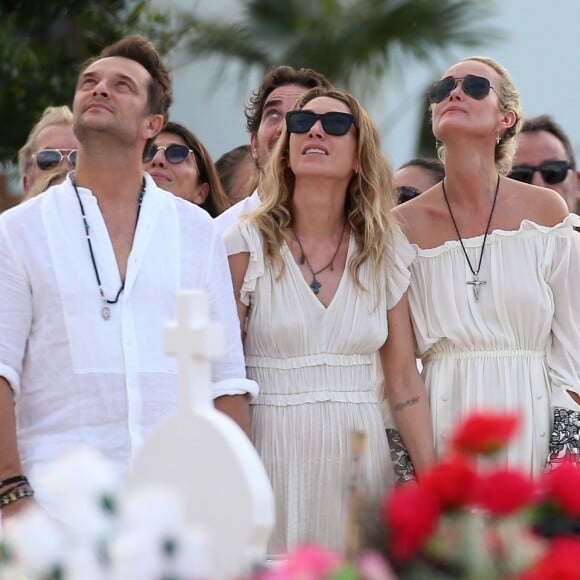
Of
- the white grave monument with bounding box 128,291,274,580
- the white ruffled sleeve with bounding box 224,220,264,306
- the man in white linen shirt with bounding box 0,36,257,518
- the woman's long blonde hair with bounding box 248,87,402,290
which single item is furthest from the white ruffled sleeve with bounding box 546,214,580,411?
the white grave monument with bounding box 128,291,274,580

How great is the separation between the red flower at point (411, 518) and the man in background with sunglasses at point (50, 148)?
14.3 ft

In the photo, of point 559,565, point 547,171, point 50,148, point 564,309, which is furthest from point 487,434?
point 547,171

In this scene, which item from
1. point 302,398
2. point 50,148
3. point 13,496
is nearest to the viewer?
point 13,496

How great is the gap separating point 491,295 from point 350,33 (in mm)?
9813

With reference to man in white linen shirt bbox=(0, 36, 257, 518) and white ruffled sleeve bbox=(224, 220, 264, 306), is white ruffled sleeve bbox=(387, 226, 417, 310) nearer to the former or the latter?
white ruffled sleeve bbox=(224, 220, 264, 306)

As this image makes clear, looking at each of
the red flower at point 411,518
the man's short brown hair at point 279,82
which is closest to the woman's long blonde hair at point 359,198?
the man's short brown hair at point 279,82

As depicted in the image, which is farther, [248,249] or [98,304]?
[248,249]

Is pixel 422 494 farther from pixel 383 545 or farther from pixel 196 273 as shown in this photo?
pixel 196 273

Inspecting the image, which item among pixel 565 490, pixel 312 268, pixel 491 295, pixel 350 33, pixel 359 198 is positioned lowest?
pixel 565 490

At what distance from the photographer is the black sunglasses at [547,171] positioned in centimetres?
672

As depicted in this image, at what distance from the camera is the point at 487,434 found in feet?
6.02

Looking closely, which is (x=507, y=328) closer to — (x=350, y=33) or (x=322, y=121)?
(x=322, y=121)

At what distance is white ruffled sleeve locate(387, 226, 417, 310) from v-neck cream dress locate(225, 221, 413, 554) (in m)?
0.12

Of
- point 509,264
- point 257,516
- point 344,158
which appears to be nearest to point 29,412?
point 344,158
